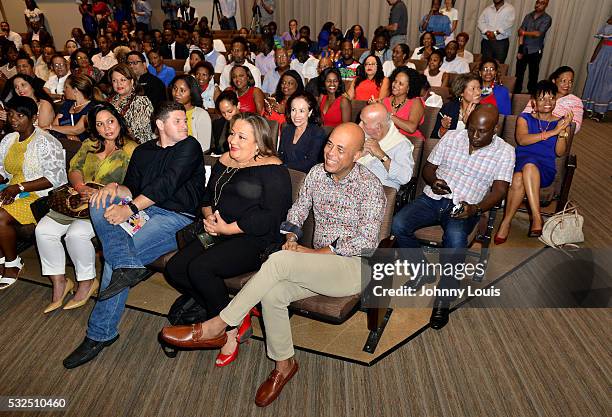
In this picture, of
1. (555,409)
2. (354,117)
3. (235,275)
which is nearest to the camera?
(555,409)

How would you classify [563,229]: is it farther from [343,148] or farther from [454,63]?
[454,63]

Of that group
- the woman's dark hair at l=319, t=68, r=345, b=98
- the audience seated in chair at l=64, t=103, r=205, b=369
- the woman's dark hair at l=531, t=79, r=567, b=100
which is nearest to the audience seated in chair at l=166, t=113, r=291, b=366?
the audience seated in chair at l=64, t=103, r=205, b=369

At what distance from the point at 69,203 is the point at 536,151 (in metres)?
3.67

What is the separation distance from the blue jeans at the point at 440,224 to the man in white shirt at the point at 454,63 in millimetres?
4193

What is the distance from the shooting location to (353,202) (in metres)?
2.50

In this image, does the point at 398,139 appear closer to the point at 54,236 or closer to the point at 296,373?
the point at 296,373

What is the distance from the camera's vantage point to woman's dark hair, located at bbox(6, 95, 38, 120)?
3.36 metres

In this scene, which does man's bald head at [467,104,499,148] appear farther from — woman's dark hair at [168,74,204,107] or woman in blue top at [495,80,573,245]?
woman's dark hair at [168,74,204,107]

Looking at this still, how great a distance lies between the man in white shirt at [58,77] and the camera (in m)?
6.11

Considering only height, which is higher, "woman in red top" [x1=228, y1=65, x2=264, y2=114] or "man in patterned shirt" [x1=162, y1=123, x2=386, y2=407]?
"woman in red top" [x1=228, y1=65, x2=264, y2=114]

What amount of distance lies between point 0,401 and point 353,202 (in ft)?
7.51

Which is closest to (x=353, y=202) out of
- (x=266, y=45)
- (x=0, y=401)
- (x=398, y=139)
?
(x=398, y=139)

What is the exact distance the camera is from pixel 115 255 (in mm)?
2797

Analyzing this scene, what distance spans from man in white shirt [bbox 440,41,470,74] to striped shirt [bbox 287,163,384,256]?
16.3 feet
